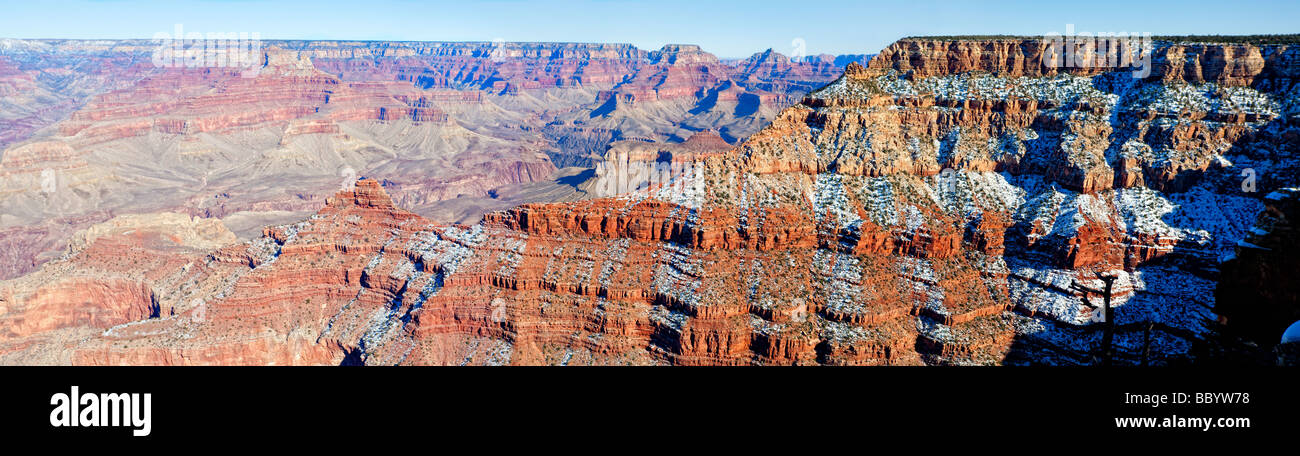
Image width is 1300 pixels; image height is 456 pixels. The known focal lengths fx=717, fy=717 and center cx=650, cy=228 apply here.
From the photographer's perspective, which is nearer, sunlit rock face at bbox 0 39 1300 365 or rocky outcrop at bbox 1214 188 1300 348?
rocky outcrop at bbox 1214 188 1300 348

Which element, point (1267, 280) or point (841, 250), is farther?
point (841, 250)

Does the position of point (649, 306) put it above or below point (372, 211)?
below

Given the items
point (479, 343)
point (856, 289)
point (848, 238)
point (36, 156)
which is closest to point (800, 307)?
point (856, 289)

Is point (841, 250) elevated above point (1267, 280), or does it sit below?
below

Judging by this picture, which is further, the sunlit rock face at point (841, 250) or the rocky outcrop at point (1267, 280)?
the sunlit rock face at point (841, 250)

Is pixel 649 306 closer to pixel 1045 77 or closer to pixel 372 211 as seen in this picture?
pixel 372 211
